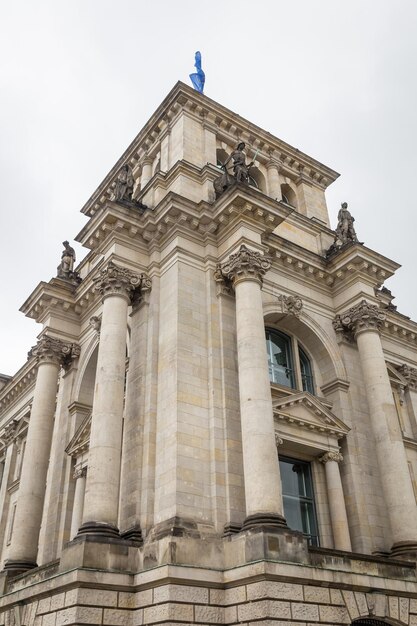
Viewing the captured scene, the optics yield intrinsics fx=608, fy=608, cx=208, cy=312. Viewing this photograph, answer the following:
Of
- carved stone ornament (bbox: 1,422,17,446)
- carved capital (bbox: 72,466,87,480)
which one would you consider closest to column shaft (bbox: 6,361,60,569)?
carved capital (bbox: 72,466,87,480)

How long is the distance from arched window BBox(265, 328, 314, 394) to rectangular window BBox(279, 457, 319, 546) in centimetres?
310

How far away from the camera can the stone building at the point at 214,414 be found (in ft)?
50.6

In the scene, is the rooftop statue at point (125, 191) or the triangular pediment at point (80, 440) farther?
the triangular pediment at point (80, 440)

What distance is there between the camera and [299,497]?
68.7ft

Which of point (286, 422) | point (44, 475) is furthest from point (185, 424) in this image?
point (44, 475)

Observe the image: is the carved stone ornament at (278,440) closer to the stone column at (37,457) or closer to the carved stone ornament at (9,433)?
the stone column at (37,457)

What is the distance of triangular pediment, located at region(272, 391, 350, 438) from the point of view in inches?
826

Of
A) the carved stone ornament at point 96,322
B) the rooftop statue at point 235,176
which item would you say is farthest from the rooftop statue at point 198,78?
the carved stone ornament at point 96,322

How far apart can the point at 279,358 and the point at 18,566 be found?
39.4 feet

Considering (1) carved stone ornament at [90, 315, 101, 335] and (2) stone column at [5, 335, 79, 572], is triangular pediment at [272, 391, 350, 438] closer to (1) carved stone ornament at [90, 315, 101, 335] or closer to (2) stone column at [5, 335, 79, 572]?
(1) carved stone ornament at [90, 315, 101, 335]

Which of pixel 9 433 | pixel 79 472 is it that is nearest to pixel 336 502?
pixel 79 472

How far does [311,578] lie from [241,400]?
5.20m

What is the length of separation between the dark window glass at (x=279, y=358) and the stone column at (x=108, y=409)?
19.6 ft

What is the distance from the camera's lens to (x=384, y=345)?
1129 inches
